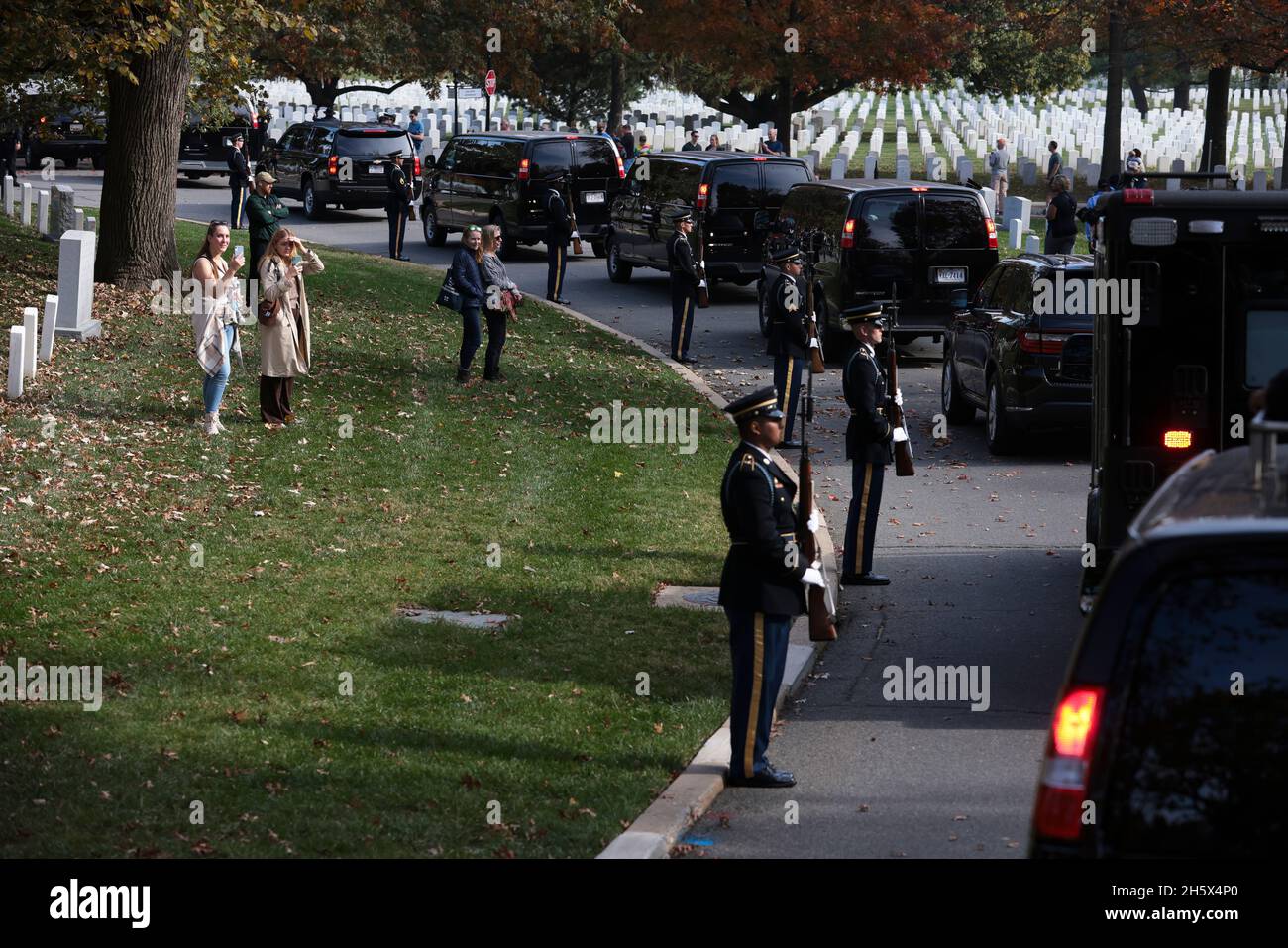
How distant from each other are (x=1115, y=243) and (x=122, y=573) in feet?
20.6

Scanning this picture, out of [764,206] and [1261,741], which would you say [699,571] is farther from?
[764,206]

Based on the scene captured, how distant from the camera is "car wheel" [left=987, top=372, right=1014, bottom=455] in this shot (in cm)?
1703

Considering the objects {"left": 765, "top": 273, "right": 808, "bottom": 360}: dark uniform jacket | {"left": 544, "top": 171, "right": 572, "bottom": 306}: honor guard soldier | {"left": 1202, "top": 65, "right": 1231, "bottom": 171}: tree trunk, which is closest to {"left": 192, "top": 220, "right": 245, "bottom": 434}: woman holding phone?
{"left": 765, "top": 273, "right": 808, "bottom": 360}: dark uniform jacket

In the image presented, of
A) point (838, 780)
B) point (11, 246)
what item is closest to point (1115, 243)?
point (838, 780)

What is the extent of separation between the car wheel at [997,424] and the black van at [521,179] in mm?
14363

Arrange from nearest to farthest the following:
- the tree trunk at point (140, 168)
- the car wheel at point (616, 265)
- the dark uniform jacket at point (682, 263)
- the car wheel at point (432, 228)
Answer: the dark uniform jacket at point (682, 263) < the tree trunk at point (140, 168) < the car wheel at point (616, 265) < the car wheel at point (432, 228)

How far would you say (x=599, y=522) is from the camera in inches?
538

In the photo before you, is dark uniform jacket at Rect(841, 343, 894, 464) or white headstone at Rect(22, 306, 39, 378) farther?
white headstone at Rect(22, 306, 39, 378)

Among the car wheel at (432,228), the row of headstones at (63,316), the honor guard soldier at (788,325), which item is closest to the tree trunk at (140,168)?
the row of headstones at (63,316)

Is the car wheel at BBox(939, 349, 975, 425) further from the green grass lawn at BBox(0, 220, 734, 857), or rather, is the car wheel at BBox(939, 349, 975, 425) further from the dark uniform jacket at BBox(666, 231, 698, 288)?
the dark uniform jacket at BBox(666, 231, 698, 288)

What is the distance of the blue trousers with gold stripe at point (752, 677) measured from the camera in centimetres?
839

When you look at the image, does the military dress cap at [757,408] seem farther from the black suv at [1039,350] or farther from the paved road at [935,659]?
the black suv at [1039,350]

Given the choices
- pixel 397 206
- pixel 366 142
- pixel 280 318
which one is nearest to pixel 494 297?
pixel 280 318

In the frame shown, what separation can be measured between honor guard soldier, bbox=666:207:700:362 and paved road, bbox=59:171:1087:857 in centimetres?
116
